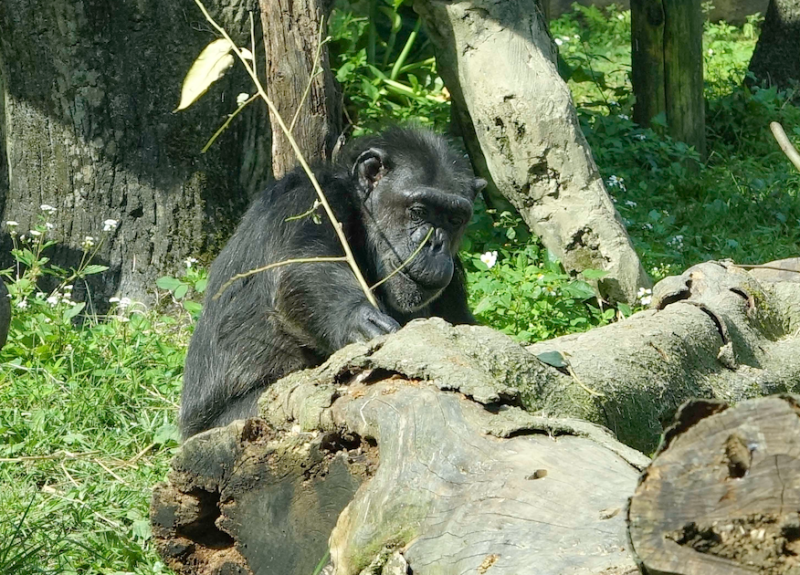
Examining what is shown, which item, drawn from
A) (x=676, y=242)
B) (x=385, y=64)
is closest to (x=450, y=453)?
(x=676, y=242)

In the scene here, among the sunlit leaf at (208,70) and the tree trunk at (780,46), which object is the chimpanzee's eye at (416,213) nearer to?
the sunlit leaf at (208,70)

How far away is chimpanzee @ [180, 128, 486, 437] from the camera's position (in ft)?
15.8

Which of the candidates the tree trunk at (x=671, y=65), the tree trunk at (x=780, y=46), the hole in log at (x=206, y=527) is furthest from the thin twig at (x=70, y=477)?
the tree trunk at (x=780, y=46)

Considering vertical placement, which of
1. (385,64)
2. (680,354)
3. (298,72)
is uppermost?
(298,72)

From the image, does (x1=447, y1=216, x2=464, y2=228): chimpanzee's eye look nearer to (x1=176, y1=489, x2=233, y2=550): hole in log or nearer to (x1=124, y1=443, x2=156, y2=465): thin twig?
(x1=124, y1=443, x2=156, y2=465): thin twig

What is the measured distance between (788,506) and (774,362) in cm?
317

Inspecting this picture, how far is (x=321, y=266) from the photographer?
15.8 ft

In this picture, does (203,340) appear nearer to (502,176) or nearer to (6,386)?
(6,386)

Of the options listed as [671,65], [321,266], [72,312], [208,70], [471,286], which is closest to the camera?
[208,70]

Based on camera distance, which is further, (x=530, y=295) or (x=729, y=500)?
(x=530, y=295)

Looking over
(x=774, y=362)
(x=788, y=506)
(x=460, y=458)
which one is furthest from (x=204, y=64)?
(x=788, y=506)

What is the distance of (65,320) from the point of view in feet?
21.4

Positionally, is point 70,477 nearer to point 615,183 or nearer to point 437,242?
point 437,242

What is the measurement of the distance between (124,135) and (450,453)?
4.97m
